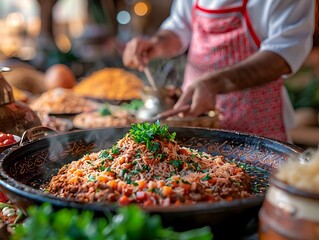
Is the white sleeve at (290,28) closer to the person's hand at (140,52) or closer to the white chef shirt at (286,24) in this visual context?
the white chef shirt at (286,24)

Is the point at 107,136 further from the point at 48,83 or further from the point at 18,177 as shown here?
the point at 48,83

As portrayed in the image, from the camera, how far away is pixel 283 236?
1108mm

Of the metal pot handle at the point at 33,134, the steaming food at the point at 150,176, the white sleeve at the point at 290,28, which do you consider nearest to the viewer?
the steaming food at the point at 150,176

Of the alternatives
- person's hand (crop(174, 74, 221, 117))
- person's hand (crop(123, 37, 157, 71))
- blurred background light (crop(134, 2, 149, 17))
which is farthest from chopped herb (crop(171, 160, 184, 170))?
blurred background light (crop(134, 2, 149, 17))

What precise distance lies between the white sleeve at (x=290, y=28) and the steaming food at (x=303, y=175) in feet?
5.57

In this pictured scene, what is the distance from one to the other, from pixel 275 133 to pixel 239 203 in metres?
1.93

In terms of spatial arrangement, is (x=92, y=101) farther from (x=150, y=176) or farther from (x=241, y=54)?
(x=150, y=176)

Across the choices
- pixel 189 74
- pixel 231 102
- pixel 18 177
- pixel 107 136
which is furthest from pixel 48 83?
pixel 18 177

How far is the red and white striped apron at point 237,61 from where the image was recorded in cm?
298

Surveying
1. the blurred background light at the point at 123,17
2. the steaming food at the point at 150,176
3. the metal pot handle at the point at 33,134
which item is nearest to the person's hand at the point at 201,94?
the steaming food at the point at 150,176

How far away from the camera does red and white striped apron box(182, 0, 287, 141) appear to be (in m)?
2.98

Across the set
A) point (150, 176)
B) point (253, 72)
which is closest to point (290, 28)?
point (253, 72)

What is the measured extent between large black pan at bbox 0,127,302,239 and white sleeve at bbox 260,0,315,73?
863 millimetres

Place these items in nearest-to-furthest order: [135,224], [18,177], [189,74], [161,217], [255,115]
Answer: [135,224] → [161,217] → [18,177] → [255,115] → [189,74]
